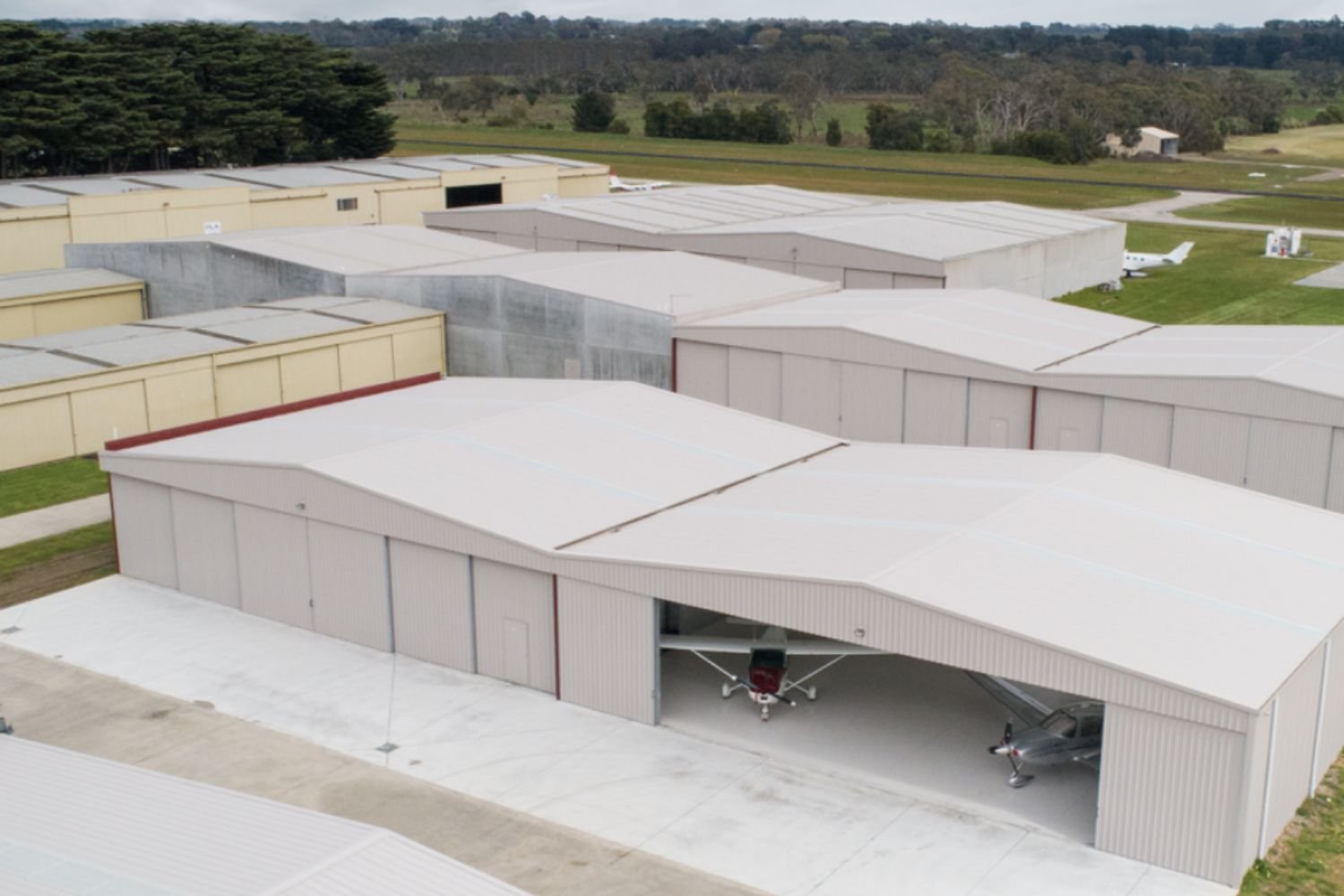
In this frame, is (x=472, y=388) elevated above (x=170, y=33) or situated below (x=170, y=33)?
below

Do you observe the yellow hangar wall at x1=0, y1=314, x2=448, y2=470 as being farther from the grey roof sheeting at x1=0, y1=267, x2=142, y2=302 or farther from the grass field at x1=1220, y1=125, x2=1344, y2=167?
the grass field at x1=1220, y1=125, x2=1344, y2=167

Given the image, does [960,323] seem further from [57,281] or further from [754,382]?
[57,281]

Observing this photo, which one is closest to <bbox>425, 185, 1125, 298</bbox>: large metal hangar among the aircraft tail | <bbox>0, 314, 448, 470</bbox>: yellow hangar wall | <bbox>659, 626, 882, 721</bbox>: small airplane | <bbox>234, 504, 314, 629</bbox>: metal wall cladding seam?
the aircraft tail

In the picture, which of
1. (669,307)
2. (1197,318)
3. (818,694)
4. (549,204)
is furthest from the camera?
(549,204)

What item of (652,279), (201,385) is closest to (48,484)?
(201,385)

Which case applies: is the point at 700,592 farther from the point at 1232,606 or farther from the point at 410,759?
the point at 1232,606

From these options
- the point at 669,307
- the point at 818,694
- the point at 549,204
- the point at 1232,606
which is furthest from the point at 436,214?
the point at 1232,606

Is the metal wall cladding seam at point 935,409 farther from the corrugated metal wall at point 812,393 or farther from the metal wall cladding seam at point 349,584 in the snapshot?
the metal wall cladding seam at point 349,584

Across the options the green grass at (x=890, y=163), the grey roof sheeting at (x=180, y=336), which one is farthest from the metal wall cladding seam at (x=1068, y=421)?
the green grass at (x=890, y=163)
